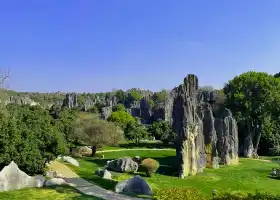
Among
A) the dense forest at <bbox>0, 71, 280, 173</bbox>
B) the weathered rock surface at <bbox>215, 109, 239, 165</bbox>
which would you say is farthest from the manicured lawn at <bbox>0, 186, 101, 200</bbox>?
the weathered rock surface at <bbox>215, 109, 239, 165</bbox>

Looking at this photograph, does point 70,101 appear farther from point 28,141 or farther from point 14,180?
point 14,180

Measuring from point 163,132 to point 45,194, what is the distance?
163 feet

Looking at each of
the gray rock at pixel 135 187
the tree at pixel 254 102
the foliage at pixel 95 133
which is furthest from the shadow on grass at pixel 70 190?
the tree at pixel 254 102

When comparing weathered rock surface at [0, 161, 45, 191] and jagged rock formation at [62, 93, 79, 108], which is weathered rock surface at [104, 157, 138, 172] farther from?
jagged rock formation at [62, 93, 79, 108]

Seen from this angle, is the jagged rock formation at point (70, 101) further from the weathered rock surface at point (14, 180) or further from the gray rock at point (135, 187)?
the gray rock at point (135, 187)

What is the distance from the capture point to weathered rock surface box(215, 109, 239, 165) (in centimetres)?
4672

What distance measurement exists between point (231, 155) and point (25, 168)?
28.9 m

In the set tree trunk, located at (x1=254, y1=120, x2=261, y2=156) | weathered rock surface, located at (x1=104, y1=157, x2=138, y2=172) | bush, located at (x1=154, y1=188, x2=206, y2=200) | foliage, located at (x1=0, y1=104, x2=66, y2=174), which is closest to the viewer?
bush, located at (x1=154, y1=188, x2=206, y2=200)

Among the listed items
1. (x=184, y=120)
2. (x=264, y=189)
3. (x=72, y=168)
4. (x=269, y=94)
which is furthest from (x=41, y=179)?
(x=269, y=94)

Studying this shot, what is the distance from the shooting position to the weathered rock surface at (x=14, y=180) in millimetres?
25453

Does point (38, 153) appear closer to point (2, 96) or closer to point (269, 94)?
point (2, 96)

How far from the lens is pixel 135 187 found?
25984 millimetres

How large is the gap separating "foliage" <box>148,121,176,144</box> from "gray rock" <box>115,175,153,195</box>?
1622 inches

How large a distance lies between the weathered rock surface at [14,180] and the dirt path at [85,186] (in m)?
3.43
